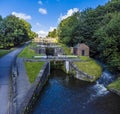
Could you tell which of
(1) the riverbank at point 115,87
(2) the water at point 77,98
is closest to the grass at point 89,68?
(2) the water at point 77,98

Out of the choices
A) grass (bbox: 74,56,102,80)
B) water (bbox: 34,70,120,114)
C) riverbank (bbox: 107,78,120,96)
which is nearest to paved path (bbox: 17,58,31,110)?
water (bbox: 34,70,120,114)

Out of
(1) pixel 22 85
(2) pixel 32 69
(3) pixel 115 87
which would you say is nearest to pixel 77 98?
(3) pixel 115 87

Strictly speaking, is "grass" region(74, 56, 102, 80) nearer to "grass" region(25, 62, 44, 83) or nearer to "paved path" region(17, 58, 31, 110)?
"grass" region(25, 62, 44, 83)

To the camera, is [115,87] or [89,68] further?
[89,68]

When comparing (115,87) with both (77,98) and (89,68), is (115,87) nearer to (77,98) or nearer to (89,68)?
(77,98)

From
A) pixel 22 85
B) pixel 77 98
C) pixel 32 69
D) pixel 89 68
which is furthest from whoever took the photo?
pixel 89 68

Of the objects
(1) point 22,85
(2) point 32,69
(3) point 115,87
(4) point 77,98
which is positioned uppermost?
(2) point 32,69

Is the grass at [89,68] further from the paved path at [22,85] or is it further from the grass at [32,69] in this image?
the paved path at [22,85]
